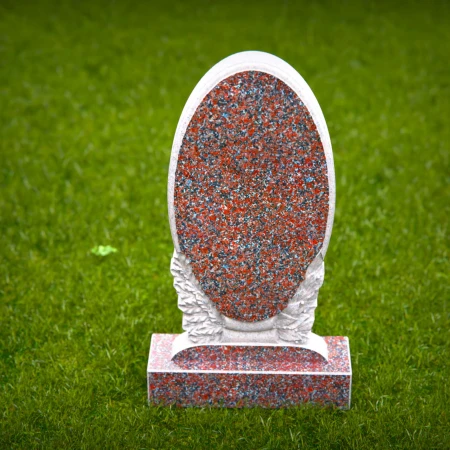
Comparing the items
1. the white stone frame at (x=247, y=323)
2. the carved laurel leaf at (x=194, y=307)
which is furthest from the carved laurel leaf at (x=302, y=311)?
the carved laurel leaf at (x=194, y=307)

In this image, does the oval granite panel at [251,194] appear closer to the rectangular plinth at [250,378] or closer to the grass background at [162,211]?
the rectangular plinth at [250,378]

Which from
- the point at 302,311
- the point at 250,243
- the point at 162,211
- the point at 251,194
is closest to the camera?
the point at 251,194

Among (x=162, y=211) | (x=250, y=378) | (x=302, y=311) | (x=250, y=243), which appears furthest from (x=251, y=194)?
(x=162, y=211)

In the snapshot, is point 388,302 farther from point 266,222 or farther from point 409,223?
point 266,222

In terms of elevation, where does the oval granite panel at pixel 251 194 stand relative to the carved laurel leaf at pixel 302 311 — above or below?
above

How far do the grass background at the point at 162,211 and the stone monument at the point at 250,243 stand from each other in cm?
19

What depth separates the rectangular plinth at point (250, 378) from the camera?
4820mm

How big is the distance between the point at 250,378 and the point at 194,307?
0.53 metres

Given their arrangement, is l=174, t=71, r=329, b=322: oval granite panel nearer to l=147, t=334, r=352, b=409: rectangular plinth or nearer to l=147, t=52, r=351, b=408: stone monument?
l=147, t=52, r=351, b=408: stone monument

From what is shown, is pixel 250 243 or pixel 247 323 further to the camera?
pixel 247 323

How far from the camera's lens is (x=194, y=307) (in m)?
4.84

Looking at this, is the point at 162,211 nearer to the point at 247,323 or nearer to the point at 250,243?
the point at 247,323

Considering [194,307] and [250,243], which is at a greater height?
[250,243]

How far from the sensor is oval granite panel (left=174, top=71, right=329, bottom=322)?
4.35 meters
